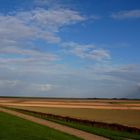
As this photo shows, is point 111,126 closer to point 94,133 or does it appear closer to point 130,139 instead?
point 94,133

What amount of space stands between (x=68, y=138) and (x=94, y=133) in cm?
441

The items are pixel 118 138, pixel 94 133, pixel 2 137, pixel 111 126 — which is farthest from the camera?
pixel 111 126

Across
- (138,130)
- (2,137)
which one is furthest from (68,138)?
(138,130)

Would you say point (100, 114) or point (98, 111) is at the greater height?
point (98, 111)

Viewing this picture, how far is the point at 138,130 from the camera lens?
26.2 metres

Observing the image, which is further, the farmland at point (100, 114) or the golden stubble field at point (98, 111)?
the golden stubble field at point (98, 111)

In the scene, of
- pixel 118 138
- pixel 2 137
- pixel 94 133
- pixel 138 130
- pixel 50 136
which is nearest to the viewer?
pixel 2 137

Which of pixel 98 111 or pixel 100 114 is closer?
pixel 100 114

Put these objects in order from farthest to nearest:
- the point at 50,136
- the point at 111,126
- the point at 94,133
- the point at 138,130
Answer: the point at 111,126 → the point at 138,130 → the point at 94,133 → the point at 50,136

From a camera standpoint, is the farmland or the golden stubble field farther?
the golden stubble field

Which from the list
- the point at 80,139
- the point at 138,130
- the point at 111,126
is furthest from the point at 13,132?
the point at 111,126

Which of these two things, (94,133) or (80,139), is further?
(94,133)

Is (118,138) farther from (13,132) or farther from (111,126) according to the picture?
(111,126)

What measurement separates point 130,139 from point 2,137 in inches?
255
